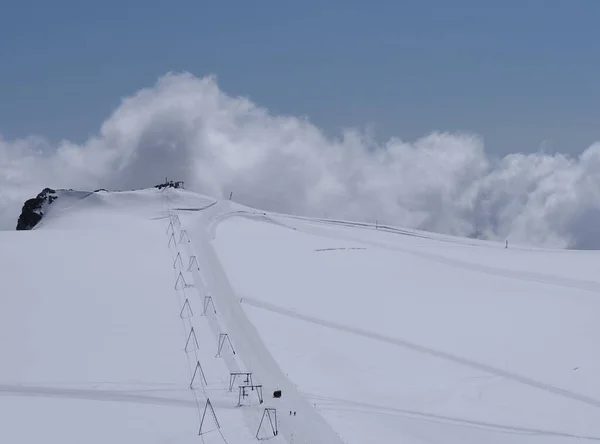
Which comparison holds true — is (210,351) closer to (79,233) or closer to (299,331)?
(299,331)

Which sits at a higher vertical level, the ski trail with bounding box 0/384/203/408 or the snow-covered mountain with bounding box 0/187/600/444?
the snow-covered mountain with bounding box 0/187/600/444

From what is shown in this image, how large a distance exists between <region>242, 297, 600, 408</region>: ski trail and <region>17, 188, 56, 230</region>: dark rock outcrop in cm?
4513

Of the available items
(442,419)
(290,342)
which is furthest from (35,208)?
(442,419)

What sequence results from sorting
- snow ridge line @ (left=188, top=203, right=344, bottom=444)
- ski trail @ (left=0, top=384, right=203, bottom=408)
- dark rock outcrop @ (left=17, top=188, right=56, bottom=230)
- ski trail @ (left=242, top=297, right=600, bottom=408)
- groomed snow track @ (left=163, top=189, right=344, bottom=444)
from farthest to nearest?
dark rock outcrop @ (left=17, top=188, right=56, bottom=230), ski trail @ (left=242, top=297, right=600, bottom=408), ski trail @ (left=0, top=384, right=203, bottom=408), groomed snow track @ (left=163, top=189, right=344, bottom=444), snow ridge line @ (left=188, top=203, right=344, bottom=444)

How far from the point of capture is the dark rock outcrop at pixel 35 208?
77.3 metres

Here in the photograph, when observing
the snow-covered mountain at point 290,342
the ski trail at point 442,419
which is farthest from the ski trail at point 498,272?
the ski trail at point 442,419

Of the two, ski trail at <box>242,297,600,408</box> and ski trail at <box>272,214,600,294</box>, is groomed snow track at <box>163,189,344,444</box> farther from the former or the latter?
ski trail at <box>272,214,600,294</box>

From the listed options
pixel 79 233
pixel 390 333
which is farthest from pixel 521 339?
pixel 79 233

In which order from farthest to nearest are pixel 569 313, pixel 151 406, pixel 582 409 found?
pixel 569 313 → pixel 582 409 → pixel 151 406

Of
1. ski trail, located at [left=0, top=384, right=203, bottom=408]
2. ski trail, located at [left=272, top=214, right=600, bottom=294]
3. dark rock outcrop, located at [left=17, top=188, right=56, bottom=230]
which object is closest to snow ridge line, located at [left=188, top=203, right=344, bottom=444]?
ski trail, located at [left=0, top=384, right=203, bottom=408]

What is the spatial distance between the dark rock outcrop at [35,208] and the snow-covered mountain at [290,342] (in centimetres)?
2181

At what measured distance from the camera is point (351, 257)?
54562 millimetres

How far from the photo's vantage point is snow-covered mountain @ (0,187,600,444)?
2456 centimetres

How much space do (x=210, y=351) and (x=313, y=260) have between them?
23286 mm
